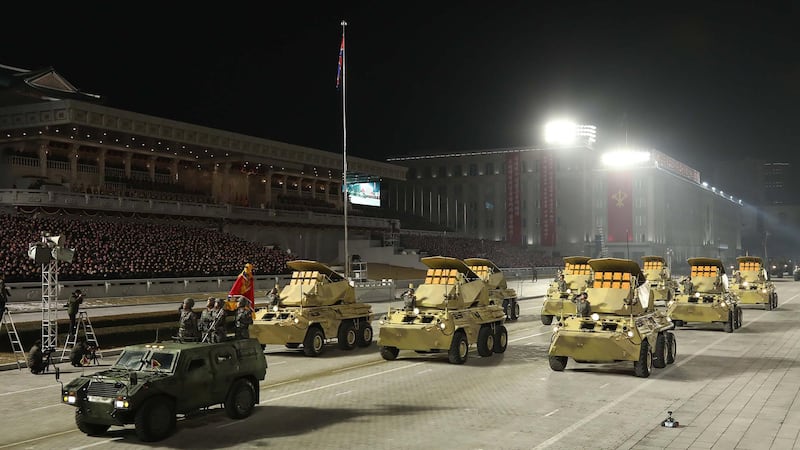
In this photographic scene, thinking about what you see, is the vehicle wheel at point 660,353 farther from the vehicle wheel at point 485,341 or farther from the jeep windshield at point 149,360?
the jeep windshield at point 149,360

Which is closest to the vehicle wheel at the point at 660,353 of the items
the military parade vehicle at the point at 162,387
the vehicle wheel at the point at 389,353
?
the vehicle wheel at the point at 389,353

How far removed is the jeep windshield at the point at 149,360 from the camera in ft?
42.0

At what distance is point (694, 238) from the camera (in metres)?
147

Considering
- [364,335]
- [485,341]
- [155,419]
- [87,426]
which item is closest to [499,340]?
[485,341]

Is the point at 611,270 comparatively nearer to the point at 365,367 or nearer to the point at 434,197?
the point at 365,367

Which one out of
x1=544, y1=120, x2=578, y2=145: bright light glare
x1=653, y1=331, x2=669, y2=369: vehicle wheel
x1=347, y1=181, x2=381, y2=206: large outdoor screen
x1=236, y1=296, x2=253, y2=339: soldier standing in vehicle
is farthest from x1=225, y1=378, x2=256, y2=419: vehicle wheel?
x1=544, y1=120, x2=578, y2=145: bright light glare

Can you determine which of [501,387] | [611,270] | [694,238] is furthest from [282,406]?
[694,238]

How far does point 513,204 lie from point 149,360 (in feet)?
333

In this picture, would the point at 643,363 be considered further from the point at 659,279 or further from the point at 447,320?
the point at 659,279

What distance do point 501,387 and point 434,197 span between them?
10354cm

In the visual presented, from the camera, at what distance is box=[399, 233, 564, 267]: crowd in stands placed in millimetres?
82812

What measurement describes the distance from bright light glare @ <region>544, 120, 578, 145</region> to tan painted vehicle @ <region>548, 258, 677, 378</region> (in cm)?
9296

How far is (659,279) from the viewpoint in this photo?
126 feet

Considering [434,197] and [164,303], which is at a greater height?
[434,197]
